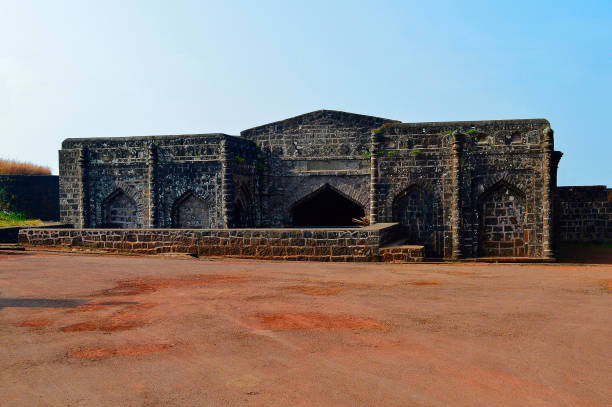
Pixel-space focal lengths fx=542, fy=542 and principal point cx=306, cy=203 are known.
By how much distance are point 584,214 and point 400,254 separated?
40.1 feet

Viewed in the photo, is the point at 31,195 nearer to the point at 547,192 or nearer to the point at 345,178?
the point at 345,178

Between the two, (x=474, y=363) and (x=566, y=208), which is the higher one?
(x=566, y=208)

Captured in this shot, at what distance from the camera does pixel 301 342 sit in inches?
196

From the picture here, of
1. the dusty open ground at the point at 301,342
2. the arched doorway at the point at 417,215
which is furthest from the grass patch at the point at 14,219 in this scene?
the dusty open ground at the point at 301,342

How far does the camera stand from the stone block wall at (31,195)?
1001 inches

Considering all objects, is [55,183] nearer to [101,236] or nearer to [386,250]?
[101,236]

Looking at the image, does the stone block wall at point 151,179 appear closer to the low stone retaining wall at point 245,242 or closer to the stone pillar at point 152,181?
the stone pillar at point 152,181

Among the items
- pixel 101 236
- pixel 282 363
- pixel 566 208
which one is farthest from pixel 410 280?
pixel 566 208

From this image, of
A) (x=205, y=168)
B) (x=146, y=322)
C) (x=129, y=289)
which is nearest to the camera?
(x=146, y=322)

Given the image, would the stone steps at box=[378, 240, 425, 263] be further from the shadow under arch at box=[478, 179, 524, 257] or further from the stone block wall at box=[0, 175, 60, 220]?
the stone block wall at box=[0, 175, 60, 220]

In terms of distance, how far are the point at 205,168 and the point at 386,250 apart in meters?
8.22

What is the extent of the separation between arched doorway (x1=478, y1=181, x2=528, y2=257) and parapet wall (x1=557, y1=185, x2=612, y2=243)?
537 cm

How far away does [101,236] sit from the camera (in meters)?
13.2

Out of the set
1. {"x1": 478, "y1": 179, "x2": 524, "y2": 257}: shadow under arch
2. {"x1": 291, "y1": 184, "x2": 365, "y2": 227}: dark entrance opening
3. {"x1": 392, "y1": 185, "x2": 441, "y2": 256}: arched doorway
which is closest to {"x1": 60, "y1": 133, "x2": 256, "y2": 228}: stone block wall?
{"x1": 291, "y1": 184, "x2": 365, "y2": 227}: dark entrance opening
